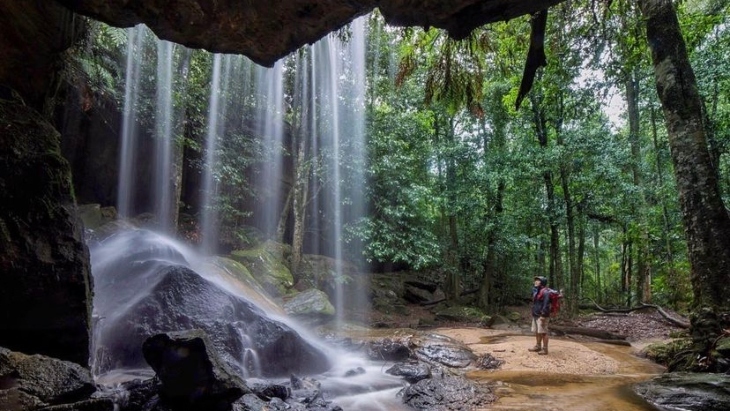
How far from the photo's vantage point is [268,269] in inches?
561

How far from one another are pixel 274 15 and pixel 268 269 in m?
11.3

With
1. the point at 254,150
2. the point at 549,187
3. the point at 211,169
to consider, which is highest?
the point at 254,150

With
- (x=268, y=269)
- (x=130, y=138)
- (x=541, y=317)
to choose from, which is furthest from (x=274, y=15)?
(x=130, y=138)

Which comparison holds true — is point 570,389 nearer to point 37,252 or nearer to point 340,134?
point 37,252

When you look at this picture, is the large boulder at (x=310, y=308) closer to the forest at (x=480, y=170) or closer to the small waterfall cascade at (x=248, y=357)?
the forest at (x=480, y=170)

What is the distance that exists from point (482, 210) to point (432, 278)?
741 centimetres

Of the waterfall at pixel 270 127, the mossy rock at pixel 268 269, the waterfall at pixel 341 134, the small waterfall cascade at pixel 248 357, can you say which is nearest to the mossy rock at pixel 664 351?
the small waterfall cascade at pixel 248 357

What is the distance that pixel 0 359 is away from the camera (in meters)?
2.99

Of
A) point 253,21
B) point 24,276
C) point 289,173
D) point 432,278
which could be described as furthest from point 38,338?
point 432,278

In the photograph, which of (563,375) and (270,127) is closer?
(563,375)

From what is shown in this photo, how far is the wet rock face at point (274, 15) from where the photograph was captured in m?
3.84

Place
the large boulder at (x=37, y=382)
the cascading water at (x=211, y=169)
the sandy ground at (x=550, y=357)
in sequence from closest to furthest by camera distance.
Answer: the large boulder at (x=37, y=382) < the sandy ground at (x=550, y=357) < the cascading water at (x=211, y=169)

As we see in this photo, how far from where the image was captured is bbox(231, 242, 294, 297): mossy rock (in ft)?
44.2

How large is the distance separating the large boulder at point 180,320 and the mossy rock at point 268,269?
5.73m
